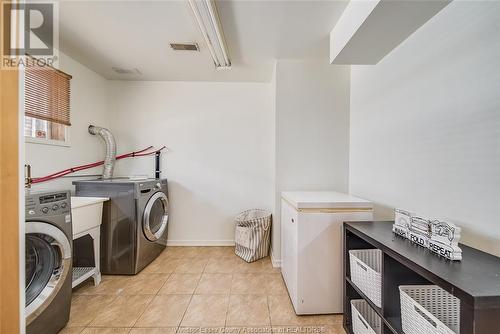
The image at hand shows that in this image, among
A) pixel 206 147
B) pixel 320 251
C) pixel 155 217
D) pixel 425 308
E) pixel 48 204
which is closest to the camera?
pixel 425 308

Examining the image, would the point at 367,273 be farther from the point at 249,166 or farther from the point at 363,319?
the point at 249,166

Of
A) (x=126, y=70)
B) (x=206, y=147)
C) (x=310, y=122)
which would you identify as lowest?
(x=206, y=147)

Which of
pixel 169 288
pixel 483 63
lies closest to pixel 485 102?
pixel 483 63

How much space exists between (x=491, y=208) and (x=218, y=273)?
2249mm

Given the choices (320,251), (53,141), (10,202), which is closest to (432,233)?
(320,251)

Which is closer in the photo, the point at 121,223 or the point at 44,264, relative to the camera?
the point at 44,264

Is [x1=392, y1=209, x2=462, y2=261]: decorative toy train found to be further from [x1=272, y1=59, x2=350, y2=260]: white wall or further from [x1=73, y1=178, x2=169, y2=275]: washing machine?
[x1=73, y1=178, x2=169, y2=275]: washing machine

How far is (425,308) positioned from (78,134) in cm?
349

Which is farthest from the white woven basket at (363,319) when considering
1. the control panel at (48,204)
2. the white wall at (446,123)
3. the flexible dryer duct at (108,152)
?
the flexible dryer duct at (108,152)

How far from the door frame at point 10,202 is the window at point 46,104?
148 centimetres

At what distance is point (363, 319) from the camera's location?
130 cm

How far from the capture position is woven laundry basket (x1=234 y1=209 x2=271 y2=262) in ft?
8.61

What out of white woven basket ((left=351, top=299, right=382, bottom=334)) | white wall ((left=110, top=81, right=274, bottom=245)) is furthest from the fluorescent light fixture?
white woven basket ((left=351, top=299, right=382, bottom=334))

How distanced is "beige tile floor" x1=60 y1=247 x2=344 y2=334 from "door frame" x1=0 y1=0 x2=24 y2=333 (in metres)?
1.01
